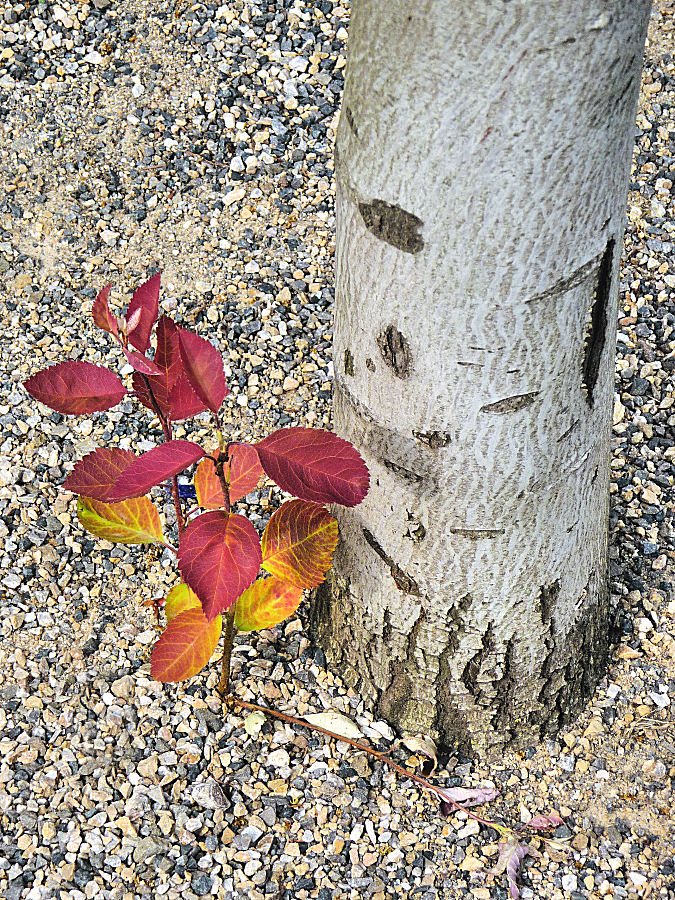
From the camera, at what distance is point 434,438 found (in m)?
1.52

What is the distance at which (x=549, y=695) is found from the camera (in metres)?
1.90

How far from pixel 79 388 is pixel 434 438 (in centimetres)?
58

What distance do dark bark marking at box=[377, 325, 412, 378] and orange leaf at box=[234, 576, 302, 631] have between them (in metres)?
0.53

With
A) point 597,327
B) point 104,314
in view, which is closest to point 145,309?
point 104,314

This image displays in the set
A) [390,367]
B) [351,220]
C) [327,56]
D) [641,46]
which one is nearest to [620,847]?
[390,367]

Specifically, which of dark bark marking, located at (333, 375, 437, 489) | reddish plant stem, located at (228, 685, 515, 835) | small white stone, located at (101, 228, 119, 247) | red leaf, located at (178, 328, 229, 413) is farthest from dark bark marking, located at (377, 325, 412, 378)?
small white stone, located at (101, 228, 119, 247)

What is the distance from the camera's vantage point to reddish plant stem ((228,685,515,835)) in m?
1.82

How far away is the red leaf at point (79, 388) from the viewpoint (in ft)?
5.18

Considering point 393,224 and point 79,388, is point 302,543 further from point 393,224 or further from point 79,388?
point 393,224

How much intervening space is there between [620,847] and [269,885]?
0.64 metres

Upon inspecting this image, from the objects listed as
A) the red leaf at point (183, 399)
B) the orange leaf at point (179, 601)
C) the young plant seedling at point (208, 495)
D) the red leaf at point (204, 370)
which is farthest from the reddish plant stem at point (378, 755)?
the red leaf at point (204, 370)

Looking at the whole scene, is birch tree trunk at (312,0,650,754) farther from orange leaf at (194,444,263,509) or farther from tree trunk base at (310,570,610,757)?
orange leaf at (194,444,263,509)

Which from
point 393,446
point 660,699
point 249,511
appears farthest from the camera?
point 249,511

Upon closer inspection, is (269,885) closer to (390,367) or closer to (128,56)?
(390,367)
